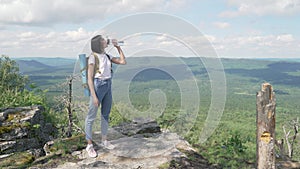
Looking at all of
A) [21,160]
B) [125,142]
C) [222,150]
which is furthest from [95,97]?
[222,150]

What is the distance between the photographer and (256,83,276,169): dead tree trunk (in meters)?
5.01

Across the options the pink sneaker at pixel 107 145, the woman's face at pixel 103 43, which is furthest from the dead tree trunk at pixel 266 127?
the pink sneaker at pixel 107 145

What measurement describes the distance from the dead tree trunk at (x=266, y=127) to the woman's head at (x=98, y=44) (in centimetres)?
315

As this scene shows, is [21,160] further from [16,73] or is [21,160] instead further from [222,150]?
[16,73]

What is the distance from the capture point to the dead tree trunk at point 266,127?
16.4ft

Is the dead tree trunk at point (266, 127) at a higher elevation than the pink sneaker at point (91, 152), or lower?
higher

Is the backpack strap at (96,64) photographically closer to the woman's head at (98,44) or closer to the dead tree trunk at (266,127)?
the woman's head at (98,44)

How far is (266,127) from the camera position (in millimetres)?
5078

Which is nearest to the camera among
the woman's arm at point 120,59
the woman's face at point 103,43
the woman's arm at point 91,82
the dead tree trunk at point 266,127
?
the dead tree trunk at point 266,127

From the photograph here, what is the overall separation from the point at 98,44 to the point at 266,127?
3.57m

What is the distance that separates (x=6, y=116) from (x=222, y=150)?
22.5 feet

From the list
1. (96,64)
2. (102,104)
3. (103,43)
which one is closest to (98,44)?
(103,43)

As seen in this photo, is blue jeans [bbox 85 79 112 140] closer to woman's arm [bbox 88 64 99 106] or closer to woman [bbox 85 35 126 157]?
woman [bbox 85 35 126 157]

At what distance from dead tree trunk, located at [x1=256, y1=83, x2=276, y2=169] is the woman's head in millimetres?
3151
